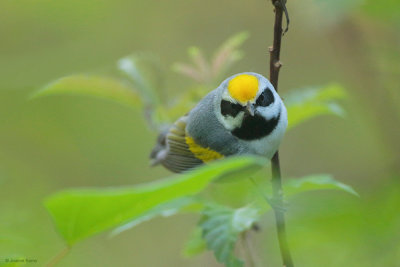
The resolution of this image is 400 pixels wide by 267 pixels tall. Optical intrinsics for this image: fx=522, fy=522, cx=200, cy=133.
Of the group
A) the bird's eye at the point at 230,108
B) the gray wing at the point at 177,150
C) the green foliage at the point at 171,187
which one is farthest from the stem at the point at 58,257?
the gray wing at the point at 177,150

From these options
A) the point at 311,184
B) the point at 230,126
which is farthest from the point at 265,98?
the point at 311,184

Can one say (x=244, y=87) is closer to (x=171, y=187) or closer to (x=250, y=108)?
(x=250, y=108)

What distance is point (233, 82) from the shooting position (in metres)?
2.78

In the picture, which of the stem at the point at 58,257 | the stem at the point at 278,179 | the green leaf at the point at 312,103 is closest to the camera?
the stem at the point at 58,257

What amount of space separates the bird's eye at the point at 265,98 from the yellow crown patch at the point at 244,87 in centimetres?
7

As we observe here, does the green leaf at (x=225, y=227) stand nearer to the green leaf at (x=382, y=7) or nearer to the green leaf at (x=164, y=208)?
the green leaf at (x=164, y=208)

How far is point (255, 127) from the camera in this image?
116 inches

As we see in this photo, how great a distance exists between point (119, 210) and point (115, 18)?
6.35 m

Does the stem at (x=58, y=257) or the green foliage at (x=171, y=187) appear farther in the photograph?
the stem at (x=58, y=257)

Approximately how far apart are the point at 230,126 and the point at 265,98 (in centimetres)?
32

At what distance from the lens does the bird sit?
9.07 feet

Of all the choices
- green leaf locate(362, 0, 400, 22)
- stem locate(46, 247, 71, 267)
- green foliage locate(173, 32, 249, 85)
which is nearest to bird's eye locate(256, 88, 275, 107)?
green foliage locate(173, 32, 249, 85)

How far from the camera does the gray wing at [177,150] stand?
10.9 ft

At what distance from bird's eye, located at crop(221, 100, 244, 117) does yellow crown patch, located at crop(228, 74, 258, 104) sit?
0.09 m
